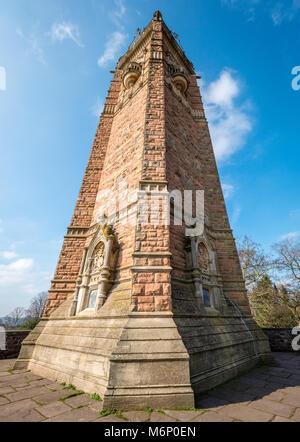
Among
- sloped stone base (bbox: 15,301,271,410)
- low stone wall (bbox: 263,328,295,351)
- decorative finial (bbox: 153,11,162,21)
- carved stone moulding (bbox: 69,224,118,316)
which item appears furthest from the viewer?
decorative finial (bbox: 153,11,162,21)

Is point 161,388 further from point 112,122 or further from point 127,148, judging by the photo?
point 112,122

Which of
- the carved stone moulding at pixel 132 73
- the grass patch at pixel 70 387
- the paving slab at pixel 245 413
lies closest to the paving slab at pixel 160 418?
the paving slab at pixel 245 413

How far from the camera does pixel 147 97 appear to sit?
7.63m

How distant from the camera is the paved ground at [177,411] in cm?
279

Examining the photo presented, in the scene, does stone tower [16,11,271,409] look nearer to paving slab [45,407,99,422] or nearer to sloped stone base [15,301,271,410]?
sloped stone base [15,301,271,410]

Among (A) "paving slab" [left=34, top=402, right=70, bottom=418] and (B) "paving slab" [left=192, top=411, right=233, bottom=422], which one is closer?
(B) "paving slab" [left=192, top=411, right=233, bottom=422]

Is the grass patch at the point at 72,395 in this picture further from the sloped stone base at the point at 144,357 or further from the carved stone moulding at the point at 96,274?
the carved stone moulding at the point at 96,274

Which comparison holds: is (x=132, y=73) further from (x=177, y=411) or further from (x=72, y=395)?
(x=177, y=411)

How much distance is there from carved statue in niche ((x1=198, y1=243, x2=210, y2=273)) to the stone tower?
0.16ft

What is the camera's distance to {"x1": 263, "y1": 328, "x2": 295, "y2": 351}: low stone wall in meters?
8.77

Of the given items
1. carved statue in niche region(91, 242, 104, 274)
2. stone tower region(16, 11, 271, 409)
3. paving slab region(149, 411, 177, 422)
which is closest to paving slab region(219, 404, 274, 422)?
stone tower region(16, 11, 271, 409)

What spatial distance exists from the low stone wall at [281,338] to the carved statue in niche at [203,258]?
5.89 meters
